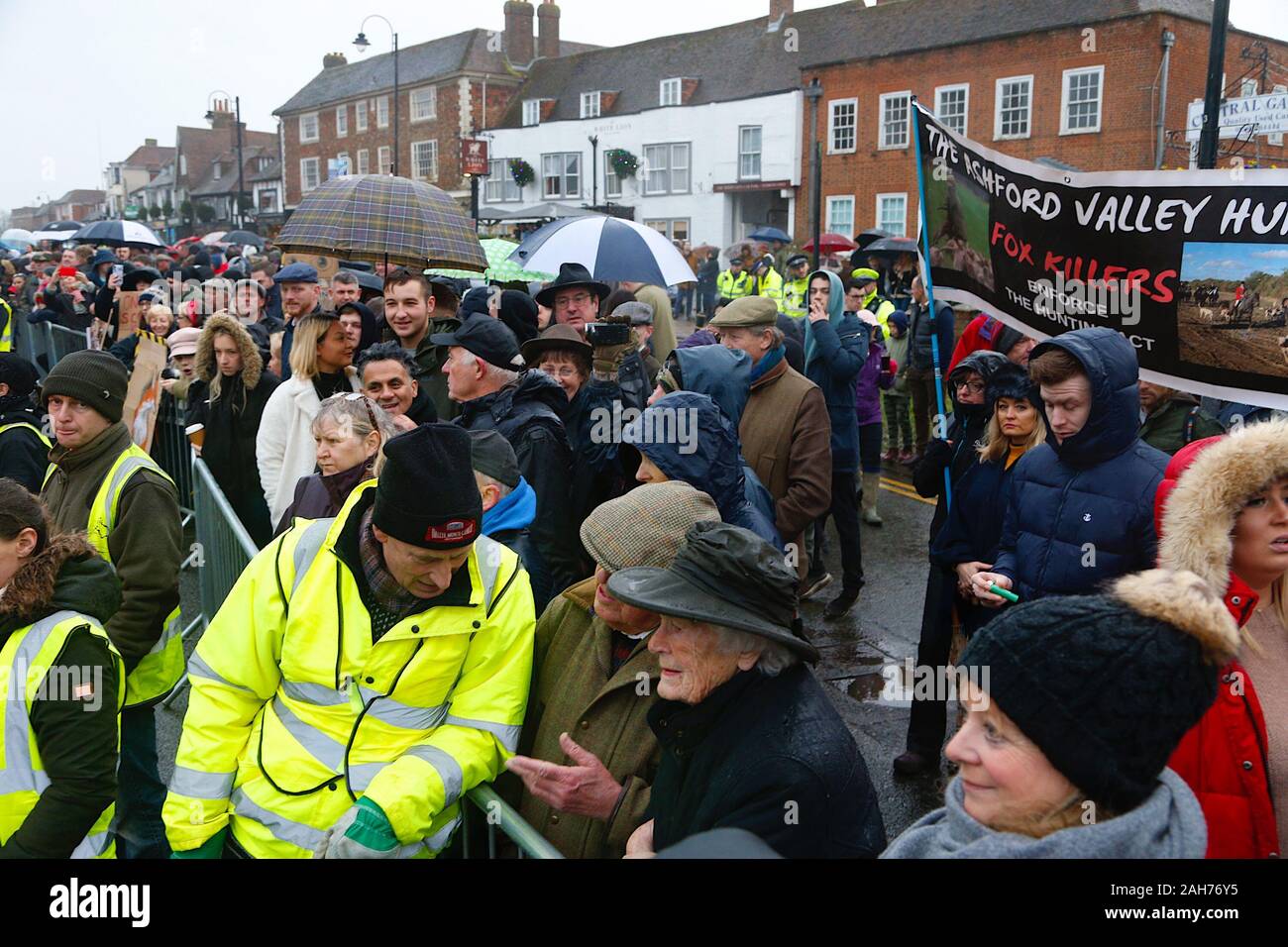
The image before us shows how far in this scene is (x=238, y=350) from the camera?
20.1ft

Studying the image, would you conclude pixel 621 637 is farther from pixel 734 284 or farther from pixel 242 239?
pixel 242 239

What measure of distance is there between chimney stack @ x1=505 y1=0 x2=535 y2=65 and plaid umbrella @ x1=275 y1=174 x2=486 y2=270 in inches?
1996

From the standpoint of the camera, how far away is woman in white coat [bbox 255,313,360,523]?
5.20 m

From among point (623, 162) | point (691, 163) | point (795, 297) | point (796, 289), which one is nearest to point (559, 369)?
point (795, 297)

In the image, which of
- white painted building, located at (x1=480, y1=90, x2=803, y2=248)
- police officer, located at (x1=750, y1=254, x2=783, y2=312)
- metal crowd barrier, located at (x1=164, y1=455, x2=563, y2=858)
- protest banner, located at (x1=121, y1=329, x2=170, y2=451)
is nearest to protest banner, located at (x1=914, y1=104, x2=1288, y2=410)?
metal crowd barrier, located at (x1=164, y1=455, x2=563, y2=858)

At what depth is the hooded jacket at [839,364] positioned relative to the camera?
7.51 m

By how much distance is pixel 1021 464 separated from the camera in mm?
3873

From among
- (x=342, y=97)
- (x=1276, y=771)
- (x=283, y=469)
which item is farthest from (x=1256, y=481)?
(x=342, y=97)

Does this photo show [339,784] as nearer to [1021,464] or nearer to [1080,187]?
[1021,464]

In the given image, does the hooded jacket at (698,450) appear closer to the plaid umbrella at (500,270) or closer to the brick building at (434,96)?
the plaid umbrella at (500,270)

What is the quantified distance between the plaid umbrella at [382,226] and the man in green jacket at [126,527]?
2.17 metres

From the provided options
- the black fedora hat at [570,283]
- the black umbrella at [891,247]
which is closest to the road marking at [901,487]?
the black fedora hat at [570,283]

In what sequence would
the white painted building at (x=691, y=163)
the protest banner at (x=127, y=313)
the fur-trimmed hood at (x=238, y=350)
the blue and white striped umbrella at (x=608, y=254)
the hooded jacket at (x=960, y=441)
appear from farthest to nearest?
the white painted building at (x=691, y=163)
the protest banner at (x=127, y=313)
the blue and white striped umbrella at (x=608, y=254)
the fur-trimmed hood at (x=238, y=350)
the hooded jacket at (x=960, y=441)

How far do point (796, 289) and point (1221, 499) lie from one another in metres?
12.6
